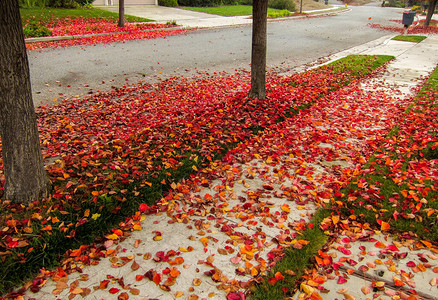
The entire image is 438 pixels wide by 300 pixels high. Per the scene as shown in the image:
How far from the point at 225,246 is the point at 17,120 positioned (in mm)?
2419

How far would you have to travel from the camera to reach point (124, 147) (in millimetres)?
4695

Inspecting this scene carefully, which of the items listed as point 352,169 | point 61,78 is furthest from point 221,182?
point 61,78

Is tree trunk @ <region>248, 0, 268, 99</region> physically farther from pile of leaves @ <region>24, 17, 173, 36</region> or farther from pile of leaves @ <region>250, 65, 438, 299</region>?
pile of leaves @ <region>24, 17, 173, 36</region>

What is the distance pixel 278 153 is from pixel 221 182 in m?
1.18

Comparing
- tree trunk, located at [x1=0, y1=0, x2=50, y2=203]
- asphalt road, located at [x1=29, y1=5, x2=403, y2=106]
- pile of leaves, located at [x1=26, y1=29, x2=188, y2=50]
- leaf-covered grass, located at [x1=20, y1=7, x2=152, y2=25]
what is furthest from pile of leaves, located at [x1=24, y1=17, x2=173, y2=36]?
tree trunk, located at [x1=0, y1=0, x2=50, y2=203]

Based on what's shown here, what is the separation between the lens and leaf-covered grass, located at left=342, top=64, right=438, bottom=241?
3.52 metres

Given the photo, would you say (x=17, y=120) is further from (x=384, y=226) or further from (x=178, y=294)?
(x=384, y=226)

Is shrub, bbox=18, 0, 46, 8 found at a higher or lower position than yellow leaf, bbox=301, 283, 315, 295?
higher

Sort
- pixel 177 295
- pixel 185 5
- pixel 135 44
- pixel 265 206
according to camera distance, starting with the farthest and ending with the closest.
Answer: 1. pixel 185 5
2. pixel 135 44
3. pixel 265 206
4. pixel 177 295

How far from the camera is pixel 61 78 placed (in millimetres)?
8016

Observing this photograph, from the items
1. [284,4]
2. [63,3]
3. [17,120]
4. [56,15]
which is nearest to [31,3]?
[63,3]

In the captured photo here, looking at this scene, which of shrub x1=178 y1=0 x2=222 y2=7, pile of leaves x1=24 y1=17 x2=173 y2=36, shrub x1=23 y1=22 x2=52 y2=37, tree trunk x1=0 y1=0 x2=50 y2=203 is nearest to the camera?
tree trunk x1=0 y1=0 x2=50 y2=203

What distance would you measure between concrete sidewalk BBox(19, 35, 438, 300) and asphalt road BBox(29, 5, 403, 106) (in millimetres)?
4477

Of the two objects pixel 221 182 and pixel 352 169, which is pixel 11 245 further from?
pixel 352 169
